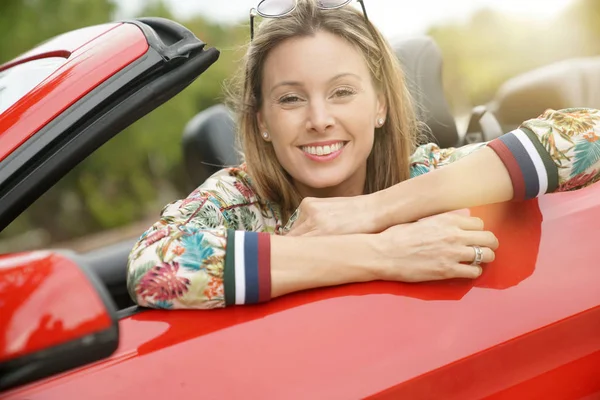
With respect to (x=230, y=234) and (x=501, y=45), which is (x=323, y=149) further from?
(x=501, y=45)

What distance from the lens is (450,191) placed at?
1.39m

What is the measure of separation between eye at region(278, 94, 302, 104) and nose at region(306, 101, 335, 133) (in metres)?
0.06

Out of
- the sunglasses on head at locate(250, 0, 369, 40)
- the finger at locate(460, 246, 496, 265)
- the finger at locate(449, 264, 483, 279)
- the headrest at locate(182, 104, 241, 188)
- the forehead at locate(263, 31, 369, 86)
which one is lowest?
the headrest at locate(182, 104, 241, 188)

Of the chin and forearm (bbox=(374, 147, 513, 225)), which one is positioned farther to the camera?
the chin

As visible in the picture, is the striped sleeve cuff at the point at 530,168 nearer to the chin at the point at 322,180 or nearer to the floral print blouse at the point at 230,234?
the floral print blouse at the point at 230,234

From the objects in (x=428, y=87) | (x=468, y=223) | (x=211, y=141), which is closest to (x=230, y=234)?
(x=468, y=223)

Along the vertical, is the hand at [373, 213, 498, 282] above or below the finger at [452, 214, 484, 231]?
below

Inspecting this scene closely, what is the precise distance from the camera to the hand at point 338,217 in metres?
1.40

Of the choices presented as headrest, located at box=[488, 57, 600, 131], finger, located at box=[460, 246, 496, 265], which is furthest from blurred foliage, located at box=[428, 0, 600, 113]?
finger, located at box=[460, 246, 496, 265]

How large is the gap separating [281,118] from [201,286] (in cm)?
69

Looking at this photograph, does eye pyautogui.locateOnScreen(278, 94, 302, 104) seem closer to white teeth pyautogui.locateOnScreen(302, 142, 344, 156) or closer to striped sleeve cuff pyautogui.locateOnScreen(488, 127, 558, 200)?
white teeth pyautogui.locateOnScreen(302, 142, 344, 156)

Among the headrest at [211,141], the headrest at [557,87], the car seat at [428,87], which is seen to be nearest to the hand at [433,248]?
the car seat at [428,87]

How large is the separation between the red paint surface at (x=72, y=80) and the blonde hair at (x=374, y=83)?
1.88 ft

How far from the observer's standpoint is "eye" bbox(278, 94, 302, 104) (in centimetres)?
174
